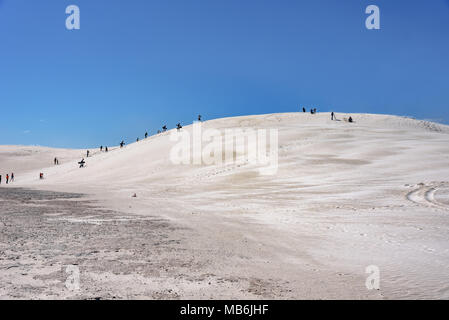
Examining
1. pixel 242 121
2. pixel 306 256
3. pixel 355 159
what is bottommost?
pixel 306 256

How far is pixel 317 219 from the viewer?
11094mm

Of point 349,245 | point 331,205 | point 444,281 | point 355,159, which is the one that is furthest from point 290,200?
point 355,159

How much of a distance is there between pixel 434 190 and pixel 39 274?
15.8 meters

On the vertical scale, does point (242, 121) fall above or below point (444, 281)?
above

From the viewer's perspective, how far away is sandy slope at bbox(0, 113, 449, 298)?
5.42 m

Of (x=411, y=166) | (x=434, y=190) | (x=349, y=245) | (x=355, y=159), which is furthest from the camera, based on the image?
(x=355, y=159)

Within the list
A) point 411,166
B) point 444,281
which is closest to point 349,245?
point 444,281

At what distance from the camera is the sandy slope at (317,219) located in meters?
5.42

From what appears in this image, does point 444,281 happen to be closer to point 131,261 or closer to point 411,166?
point 131,261

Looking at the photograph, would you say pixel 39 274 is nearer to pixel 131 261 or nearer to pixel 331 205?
pixel 131 261

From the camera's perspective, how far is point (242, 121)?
185 ft
